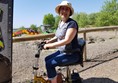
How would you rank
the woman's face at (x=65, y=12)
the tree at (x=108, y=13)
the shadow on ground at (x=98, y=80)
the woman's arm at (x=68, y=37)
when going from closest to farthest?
the woman's arm at (x=68, y=37), the woman's face at (x=65, y=12), the shadow on ground at (x=98, y=80), the tree at (x=108, y=13)

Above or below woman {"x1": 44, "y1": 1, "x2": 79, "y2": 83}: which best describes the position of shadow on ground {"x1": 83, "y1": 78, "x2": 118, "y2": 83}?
below

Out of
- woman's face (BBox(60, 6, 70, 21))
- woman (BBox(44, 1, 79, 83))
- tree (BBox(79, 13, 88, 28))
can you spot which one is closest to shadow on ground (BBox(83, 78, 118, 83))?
woman (BBox(44, 1, 79, 83))

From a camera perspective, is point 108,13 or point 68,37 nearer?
point 68,37

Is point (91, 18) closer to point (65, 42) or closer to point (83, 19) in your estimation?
point (83, 19)

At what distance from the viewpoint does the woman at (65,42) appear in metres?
4.57

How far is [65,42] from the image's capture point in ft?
14.7

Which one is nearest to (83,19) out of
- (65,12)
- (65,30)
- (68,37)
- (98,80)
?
(98,80)

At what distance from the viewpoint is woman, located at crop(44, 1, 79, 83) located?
457cm

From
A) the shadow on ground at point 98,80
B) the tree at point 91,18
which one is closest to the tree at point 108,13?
the tree at point 91,18

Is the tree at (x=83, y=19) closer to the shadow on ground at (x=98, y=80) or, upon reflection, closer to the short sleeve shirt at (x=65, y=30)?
the shadow on ground at (x=98, y=80)

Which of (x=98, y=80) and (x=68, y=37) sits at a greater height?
(x=68, y=37)

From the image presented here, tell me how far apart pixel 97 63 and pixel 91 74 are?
3.99 ft

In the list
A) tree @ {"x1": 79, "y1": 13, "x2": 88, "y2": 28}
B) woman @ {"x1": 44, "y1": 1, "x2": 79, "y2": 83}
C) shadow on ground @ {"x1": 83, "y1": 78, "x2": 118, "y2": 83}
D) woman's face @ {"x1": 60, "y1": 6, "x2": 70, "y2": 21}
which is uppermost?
woman's face @ {"x1": 60, "y1": 6, "x2": 70, "y2": 21}

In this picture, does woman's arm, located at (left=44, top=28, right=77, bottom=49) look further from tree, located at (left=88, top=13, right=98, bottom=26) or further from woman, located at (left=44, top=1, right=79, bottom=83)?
tree, located at (left=88, top=13, right=98, bottom=26)
